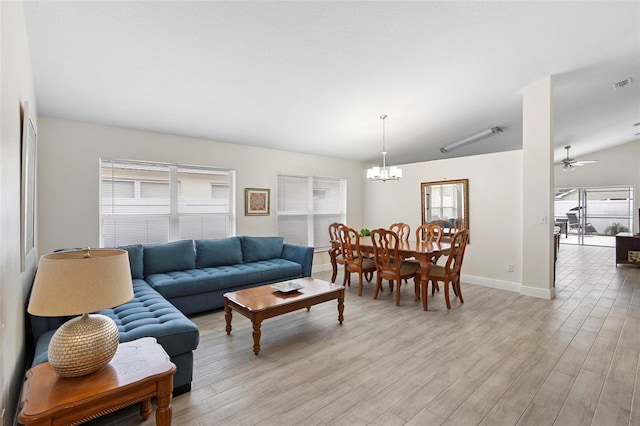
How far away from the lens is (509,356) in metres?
2.61

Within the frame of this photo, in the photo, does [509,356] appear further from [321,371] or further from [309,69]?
[309,69]

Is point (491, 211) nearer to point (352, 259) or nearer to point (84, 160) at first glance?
point (352, 259)

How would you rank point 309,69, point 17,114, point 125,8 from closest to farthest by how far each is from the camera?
point 17,114 → point 125,8 → point 309,69

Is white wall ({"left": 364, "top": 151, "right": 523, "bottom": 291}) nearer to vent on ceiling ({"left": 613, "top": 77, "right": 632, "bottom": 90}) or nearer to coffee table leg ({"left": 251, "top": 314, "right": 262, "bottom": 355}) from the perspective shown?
vent on ceiling ({"left": 613, "top": 77, "right": 632, "bottom": 90})

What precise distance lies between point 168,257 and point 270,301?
1.89 m

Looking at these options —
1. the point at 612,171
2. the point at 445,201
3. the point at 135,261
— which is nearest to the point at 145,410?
the point at 135,261

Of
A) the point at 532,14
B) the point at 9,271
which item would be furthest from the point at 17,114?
the point at 532,14

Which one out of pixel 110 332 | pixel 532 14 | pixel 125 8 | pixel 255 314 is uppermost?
pixel 532 14

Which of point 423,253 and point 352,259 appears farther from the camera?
point 352,259

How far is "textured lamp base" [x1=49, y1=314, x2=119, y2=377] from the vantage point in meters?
1.36

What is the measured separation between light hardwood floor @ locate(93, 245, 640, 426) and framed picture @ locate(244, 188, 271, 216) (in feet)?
6.77

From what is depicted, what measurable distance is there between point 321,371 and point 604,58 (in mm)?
4958

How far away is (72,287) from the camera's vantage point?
4.17ft

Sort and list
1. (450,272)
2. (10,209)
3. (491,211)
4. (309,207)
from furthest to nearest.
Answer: (309,207), (491,211), (450,272), (10,209)
